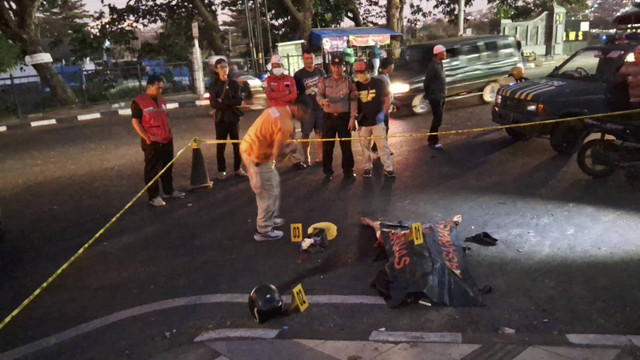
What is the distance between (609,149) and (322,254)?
486 centimetres

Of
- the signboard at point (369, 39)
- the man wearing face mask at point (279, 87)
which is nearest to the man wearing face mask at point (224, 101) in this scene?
the man wearing face mask at point (279, 87)

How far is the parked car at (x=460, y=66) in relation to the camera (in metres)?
14.5

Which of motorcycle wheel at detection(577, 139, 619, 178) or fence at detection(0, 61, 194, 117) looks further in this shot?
fence at detection(0, 61, 194, 117)

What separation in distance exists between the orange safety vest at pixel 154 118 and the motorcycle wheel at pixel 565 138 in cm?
670

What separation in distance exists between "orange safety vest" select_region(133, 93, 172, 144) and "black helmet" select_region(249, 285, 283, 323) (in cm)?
396

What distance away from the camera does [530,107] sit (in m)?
9.62

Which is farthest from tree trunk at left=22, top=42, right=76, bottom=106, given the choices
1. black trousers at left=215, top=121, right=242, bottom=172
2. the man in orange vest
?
the man in orange vest

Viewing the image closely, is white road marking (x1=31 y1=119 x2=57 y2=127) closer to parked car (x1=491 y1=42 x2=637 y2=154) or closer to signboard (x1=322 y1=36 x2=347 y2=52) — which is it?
signboard (x1=322 y1=36 x2=347 y2=52)

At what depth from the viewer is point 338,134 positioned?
8594 mm

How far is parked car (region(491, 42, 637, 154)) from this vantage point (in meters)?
9.12

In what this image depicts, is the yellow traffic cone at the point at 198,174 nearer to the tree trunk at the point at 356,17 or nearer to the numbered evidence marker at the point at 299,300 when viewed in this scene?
the numbered evidence marker at the point at 299,300

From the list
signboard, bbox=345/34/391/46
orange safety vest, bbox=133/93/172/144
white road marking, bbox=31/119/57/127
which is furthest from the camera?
signboard, bbox=345/34/391/46

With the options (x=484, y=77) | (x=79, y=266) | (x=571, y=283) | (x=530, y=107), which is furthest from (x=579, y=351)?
(x=484, y=77)

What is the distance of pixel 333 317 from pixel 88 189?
636cm
